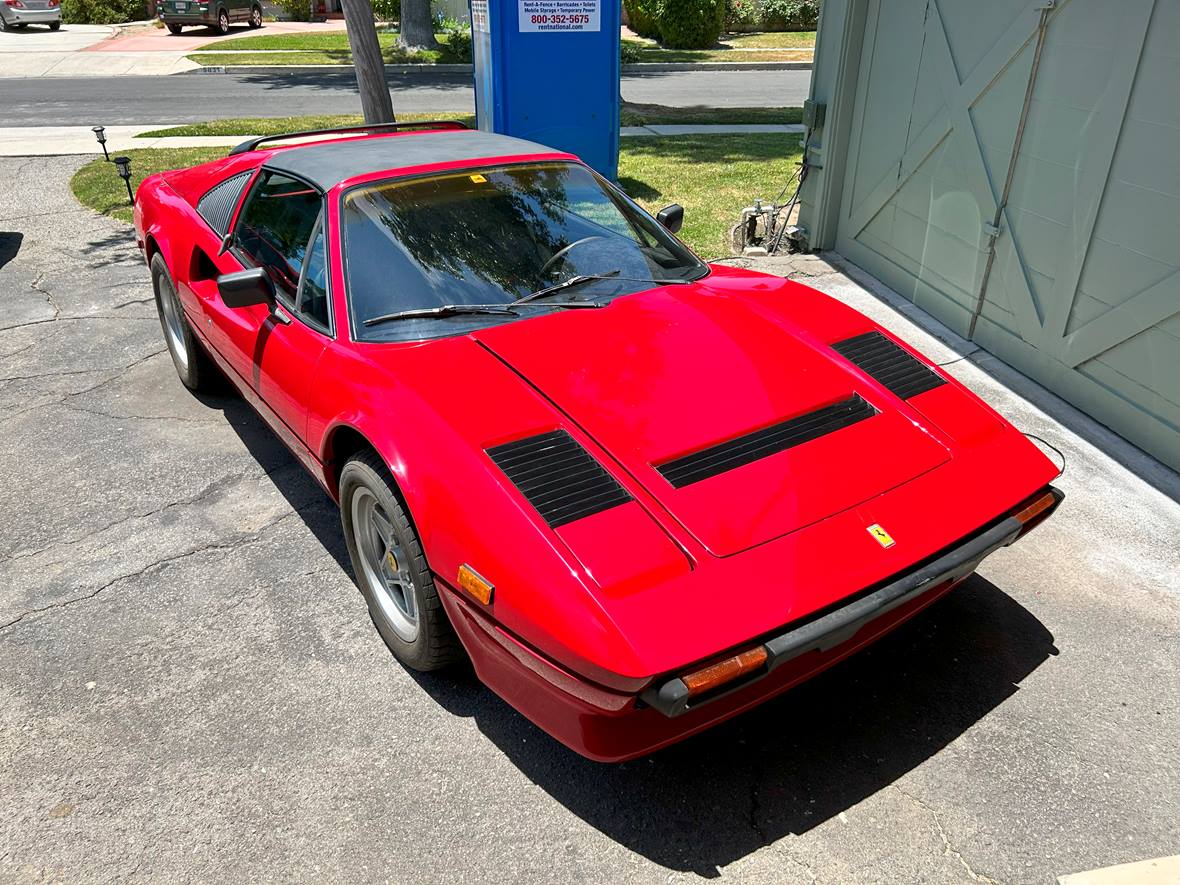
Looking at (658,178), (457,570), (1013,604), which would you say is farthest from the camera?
(658,178)

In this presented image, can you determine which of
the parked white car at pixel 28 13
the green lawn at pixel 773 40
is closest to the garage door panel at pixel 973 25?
the green lawn at pixel 773 40

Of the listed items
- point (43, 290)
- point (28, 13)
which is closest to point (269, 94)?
point (43, 290)

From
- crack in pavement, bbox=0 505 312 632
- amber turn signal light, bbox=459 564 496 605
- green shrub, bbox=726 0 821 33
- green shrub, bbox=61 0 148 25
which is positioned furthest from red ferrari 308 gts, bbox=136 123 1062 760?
green shrub, bbox=61 0 148 25

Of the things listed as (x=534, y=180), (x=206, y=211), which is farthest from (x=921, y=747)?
(x=206, y=211)

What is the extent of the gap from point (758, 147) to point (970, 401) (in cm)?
917

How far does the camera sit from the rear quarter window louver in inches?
164

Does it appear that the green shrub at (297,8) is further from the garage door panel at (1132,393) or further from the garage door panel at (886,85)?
the garage door panel at (1132,393)

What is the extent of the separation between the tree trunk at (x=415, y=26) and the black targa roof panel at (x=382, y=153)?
18.8 meters

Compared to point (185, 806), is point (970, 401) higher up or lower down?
higher up

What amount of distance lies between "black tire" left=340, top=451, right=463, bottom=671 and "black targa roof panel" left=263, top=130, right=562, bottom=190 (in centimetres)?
126

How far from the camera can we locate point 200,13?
2373cm

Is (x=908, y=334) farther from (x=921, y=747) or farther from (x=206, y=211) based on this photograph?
(x=206, y=211)

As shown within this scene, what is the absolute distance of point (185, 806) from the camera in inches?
99.7

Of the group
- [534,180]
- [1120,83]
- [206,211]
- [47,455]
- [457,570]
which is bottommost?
[47,455]
